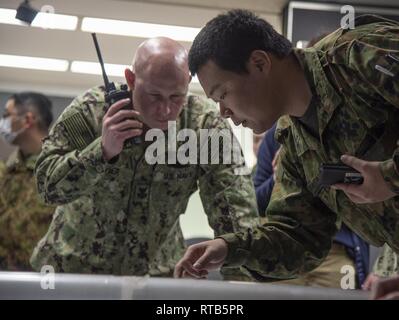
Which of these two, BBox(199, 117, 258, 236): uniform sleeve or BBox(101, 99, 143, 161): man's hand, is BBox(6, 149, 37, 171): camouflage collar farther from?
BBox(199, 117, 258, 236): uniform sleeve

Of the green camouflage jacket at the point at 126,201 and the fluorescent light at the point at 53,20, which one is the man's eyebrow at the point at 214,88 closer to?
the green camouflage jacket at the point at 126,201

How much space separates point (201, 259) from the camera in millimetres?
939

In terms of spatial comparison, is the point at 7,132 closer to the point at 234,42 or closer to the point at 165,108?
the point at 165,108

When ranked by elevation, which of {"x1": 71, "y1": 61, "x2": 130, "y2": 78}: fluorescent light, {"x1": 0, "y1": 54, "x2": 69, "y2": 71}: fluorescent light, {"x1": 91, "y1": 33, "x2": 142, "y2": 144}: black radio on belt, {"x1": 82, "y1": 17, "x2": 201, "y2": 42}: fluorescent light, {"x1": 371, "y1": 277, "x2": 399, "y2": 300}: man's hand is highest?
{"x1": 82, "y1": 17, "x2": 201, "y2": 42}: fluorescent light

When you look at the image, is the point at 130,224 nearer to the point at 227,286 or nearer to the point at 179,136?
the point at 179,136

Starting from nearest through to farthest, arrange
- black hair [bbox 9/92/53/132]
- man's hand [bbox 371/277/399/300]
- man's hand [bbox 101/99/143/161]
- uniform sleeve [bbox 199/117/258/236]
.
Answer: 1. man's hand [bbox 371/277/399/300]
2. man's hand [bbox 101/99/143/161]
3. uniform sleeve [bbox 199/117/258/236]
4. black hair [bbox 9/92/53/132]

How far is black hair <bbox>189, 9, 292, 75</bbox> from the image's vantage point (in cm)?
98

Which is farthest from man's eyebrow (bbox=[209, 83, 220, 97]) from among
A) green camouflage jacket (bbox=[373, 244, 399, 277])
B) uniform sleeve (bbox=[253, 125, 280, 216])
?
green camouflage jacket (bbox=[373, 244, 399, 277])

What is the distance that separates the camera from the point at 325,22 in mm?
1334

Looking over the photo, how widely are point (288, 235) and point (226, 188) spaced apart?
23 centimetres

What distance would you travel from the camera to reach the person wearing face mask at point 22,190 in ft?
4.43

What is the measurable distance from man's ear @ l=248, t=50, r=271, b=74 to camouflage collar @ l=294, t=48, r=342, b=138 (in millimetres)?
58

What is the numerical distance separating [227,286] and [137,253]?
408 mm
